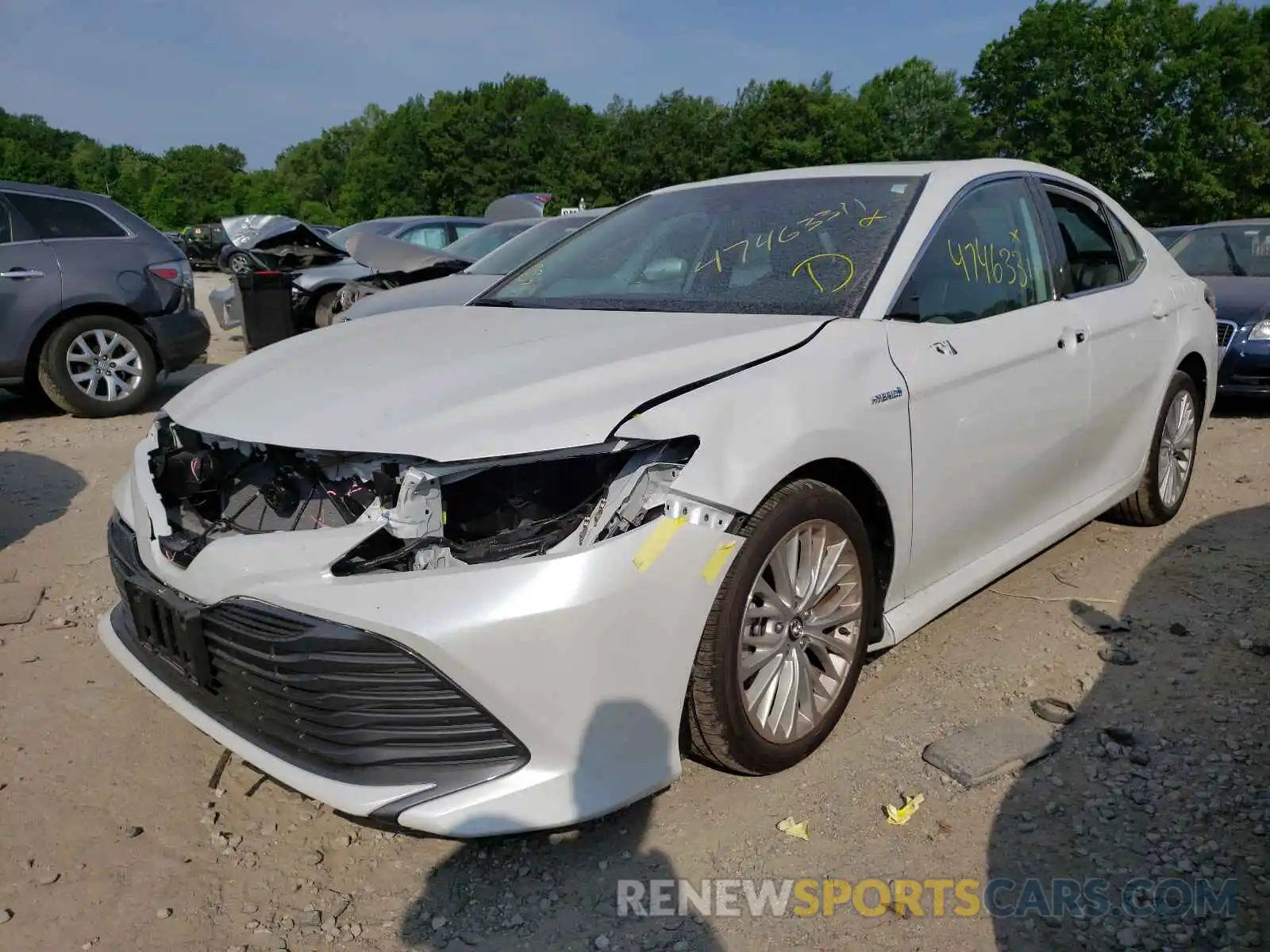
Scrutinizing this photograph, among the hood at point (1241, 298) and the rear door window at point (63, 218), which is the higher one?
the rear door window at point (63, 218)

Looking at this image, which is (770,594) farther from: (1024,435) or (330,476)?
(1024,435)

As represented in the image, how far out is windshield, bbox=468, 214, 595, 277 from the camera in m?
6.89

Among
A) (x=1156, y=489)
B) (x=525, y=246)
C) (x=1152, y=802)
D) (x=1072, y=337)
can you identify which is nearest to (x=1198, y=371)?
(x=1156, y=489)

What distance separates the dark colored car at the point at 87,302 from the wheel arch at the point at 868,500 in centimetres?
659

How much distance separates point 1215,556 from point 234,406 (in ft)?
13.3

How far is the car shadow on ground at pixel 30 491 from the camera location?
5.01 meters

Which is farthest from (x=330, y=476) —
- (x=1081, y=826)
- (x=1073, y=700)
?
(x=1073, y=700)

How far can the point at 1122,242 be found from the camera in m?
4.29

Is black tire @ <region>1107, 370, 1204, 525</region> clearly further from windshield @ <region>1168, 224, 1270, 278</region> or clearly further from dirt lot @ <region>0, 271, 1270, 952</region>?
windshield @ <region>1168, 224, 1270, 278</region>

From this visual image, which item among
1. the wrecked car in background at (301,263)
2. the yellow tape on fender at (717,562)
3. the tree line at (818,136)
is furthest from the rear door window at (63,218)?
the tree line at (818,136)

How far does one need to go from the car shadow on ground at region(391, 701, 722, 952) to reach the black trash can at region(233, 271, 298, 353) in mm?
7602

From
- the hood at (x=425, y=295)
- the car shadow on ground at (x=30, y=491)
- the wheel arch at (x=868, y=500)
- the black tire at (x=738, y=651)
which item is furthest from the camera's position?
the hood at (x=425, y=295)

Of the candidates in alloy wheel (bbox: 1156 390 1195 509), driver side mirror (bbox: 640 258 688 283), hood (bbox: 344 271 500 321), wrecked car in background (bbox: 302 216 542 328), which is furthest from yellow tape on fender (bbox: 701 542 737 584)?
wrecked car in background (bbox: 302 216 542 328)

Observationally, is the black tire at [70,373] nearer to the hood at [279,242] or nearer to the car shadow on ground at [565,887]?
the hood at [279,242]
